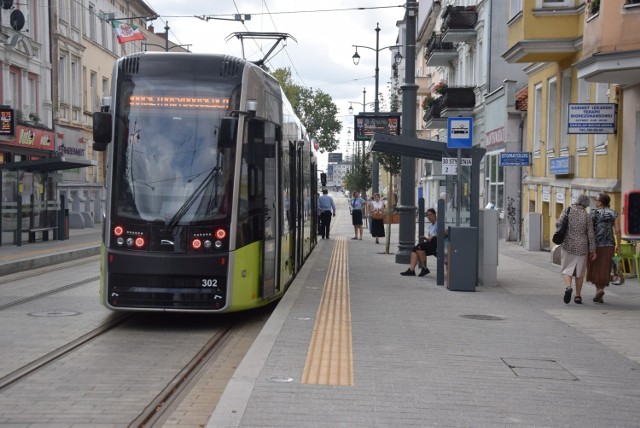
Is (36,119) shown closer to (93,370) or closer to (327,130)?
(93,370)

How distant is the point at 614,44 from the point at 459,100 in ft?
74.4

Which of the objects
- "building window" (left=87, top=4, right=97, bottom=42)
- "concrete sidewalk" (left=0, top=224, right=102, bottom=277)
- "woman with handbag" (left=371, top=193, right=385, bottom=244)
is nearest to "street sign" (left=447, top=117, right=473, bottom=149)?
"concrete sidewalk" (left=0, top=224, right=102, bottom=277)

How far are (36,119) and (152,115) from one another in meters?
27.8

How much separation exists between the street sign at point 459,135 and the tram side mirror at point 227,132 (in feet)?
19.5

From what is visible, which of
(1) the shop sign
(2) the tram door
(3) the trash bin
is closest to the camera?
(2) the tram door

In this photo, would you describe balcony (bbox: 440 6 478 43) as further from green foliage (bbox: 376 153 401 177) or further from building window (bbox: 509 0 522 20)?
building window (bbox: 509 0 522 20)

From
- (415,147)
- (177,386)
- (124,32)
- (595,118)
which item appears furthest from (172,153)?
(124,32)

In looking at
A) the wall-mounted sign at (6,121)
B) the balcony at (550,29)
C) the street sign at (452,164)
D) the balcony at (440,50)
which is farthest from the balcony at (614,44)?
the balcony at (440,50)

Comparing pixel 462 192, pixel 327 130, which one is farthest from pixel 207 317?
pixel 327 130

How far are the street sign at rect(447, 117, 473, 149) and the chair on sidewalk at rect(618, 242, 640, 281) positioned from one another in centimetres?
382

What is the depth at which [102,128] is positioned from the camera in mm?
10391

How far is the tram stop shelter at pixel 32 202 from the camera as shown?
23250 mm

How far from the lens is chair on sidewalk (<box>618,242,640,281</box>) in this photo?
16281 mm

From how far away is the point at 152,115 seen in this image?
34.5 ft
